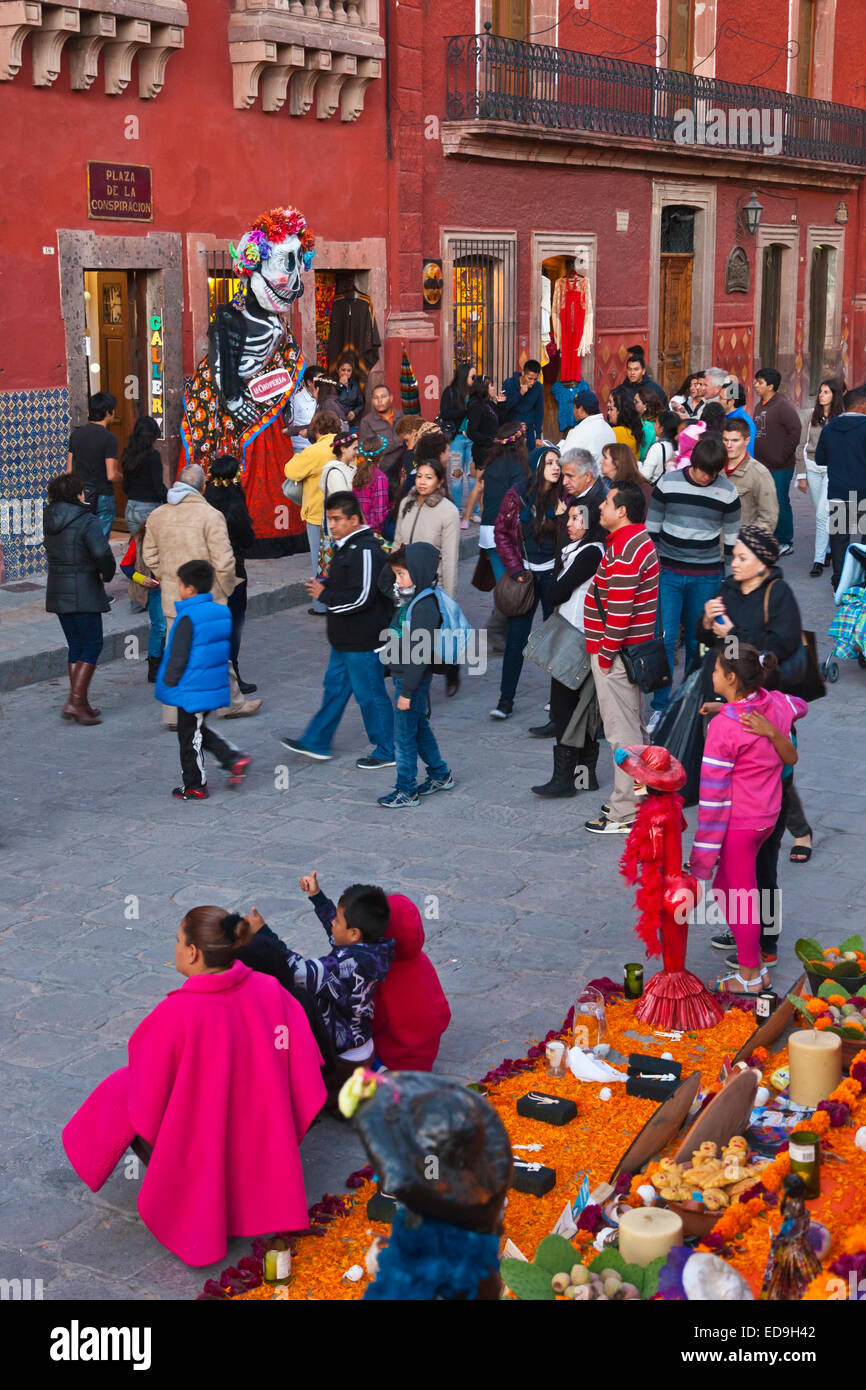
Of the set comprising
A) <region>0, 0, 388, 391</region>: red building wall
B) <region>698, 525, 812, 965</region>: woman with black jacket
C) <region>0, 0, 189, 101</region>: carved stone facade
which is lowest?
<region>698, 525, 812, 965</region>: woman with black jacket

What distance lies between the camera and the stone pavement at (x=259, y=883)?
537 centimetres

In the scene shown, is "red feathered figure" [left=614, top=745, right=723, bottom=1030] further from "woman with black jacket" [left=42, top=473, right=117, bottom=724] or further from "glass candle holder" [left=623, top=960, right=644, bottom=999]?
"woman with black jacket" [left=42, top=473, right=117, bottom=724]

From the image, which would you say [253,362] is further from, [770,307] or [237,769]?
[770,307]

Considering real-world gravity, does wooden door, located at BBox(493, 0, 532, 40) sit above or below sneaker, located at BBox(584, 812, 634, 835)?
above

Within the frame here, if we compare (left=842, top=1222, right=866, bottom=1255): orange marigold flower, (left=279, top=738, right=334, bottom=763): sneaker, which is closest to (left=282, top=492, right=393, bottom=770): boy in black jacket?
(left=279, top=738, right=334, bottom=763): sneaker

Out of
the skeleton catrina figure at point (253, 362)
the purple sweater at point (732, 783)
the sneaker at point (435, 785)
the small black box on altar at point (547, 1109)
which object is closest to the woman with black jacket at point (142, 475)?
the skeleton catrina figure at point (253, 362)

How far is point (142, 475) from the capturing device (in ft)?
40.8

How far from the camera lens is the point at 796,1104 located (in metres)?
5.66

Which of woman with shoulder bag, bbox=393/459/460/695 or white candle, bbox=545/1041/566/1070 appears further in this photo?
woman with shoulder bag, bbox=393/459/460/695

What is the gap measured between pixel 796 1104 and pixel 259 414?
1058cm

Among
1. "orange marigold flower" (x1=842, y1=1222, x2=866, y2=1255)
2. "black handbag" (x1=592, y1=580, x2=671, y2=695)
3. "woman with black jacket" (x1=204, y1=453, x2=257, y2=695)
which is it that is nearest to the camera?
"orange marigold flower" (x1=842, y1=1222, x2=866, y2=1255)

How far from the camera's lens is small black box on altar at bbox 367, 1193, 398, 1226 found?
4.92 m

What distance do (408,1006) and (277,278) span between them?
1048 centimetres

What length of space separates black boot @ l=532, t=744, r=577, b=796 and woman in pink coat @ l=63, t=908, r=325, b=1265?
4.25 metres
